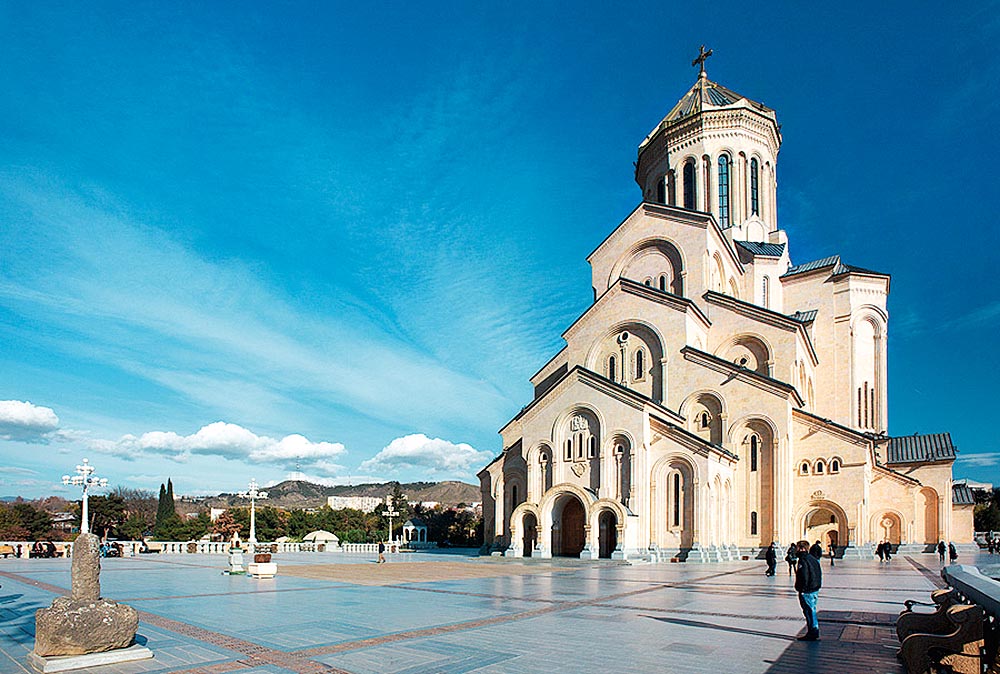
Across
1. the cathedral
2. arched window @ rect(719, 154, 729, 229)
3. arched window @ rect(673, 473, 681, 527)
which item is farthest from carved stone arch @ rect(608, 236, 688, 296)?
arched window @ rect(673, 473, 681, 527)

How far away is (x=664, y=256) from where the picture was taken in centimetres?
4309

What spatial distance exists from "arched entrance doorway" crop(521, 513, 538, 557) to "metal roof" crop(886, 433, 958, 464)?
26.2 metres

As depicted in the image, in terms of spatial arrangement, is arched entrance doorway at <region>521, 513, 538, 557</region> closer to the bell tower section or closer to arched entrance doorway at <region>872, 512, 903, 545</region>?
arched entrance doorway at <region>872, 512, 903, 545</region>

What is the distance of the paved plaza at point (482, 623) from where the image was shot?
29.2 ft

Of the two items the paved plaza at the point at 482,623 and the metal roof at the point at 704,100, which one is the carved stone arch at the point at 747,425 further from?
the metal roof at the point at 704,100

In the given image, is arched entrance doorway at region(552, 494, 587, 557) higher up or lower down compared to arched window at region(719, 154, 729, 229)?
lower down

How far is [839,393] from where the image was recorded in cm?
4712

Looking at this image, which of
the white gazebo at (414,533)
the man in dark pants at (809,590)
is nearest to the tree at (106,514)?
the white gazebo at (414,533)

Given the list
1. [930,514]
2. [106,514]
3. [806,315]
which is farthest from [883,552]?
[106,514]

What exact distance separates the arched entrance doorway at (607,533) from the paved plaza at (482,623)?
10.6 m

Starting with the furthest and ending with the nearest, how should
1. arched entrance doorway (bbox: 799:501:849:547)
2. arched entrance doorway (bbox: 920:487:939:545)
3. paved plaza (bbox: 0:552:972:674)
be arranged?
arched entrance doorway (bbox: 920:487:939:545) → arched entrance doorway (bbox: 799:501:849:547) → paved plaza (bbox: 0:552:972:674)

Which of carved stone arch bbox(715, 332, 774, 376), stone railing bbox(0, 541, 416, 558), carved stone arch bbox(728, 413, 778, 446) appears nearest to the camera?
carved stone arch bbox(728, 413, 778, 446)

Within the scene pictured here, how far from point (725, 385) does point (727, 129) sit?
21.4 meters

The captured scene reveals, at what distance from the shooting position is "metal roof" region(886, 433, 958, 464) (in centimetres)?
4488
